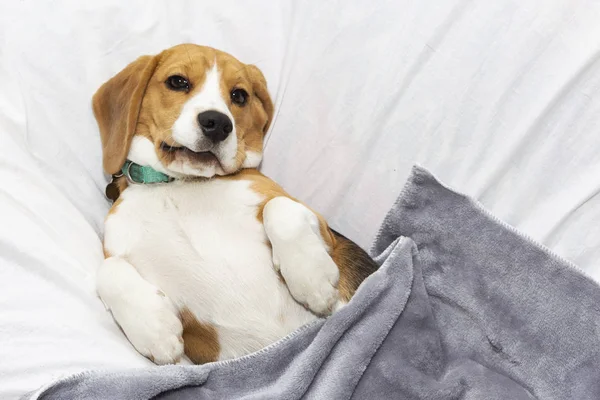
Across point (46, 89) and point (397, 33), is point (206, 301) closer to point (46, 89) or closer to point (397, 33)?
point (46, 89)

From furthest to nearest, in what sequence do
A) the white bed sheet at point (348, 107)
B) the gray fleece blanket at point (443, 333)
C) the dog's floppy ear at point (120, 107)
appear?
the dog's floppy ear at point (120, 107)
the white bed sheet at point (348, 107)
the gray fleece blanket at point (443, 333)

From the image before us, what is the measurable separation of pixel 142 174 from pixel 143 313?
0.54 metres

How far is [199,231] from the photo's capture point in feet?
6.47

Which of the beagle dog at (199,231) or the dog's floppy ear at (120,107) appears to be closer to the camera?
the beagle dog at (199,231)

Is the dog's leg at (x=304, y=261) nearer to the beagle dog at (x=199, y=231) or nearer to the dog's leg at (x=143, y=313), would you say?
the beagle dog at (x=199, y=231)

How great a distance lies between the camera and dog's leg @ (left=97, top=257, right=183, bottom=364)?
5.65ft

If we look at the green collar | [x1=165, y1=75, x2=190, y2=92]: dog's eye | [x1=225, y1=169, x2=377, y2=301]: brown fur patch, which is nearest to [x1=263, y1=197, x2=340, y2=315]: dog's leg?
[x1=225, y1=169, x2=377, y2=301]: brown fur patch

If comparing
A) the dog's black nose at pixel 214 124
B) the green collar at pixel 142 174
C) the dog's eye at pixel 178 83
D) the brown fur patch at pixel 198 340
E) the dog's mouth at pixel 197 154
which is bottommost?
the brown fur patch at pixel 198 340

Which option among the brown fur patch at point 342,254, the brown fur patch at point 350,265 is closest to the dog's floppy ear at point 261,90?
the brown fur patch at point 342,254

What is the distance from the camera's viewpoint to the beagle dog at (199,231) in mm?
1779

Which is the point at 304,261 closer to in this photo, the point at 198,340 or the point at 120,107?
the point at 198,340

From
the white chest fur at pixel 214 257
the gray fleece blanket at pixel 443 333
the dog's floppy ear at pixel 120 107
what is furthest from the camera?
the dog's floppy ear at pixel 120 107

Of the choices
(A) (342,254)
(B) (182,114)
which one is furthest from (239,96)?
(A) (342,254)

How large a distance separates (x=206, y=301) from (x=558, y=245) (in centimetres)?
110
